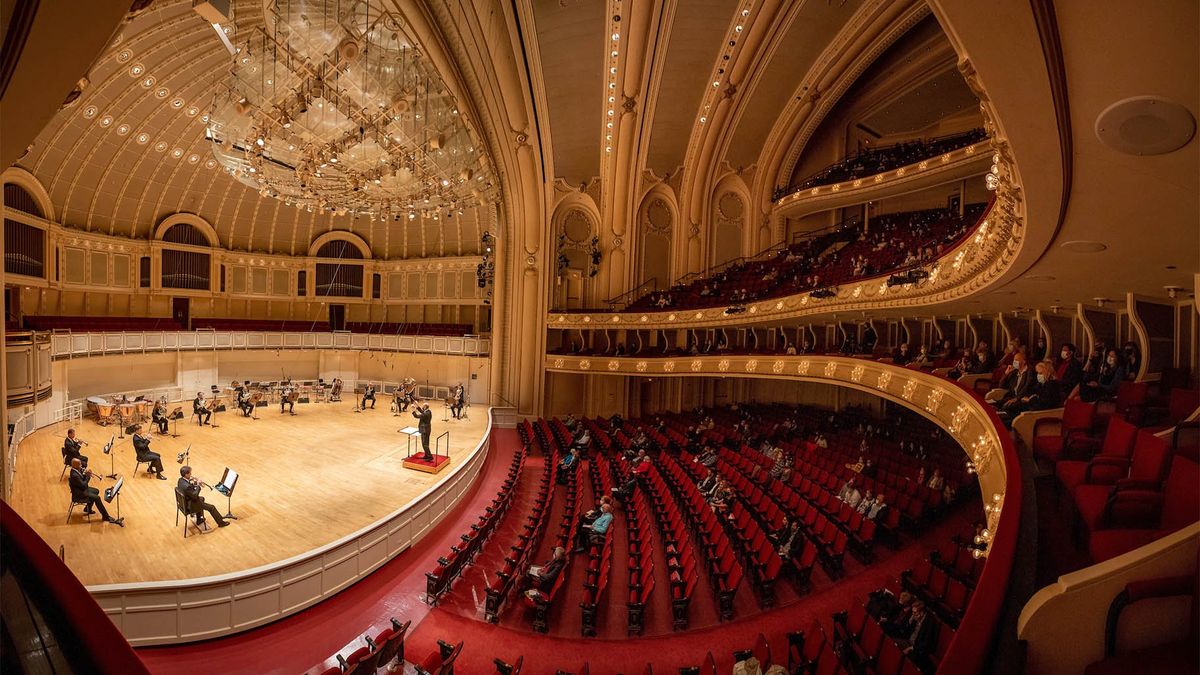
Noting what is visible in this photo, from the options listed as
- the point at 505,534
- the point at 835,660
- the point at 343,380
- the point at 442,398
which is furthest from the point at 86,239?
the point at 835,660

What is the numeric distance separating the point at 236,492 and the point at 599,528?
20.0 feet

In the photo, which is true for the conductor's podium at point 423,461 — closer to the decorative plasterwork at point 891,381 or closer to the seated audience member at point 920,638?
the decorative plasterwork at point 891,381

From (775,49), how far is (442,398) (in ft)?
51.0

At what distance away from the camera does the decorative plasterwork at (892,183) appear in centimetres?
1189

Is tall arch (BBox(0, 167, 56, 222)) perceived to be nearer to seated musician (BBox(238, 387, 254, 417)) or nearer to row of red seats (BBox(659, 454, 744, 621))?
seated musician (BBox(238, 387, 254, 417))

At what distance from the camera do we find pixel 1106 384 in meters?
4.86

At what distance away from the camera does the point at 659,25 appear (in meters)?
12.0

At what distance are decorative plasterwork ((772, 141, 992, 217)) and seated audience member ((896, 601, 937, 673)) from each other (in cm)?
1066

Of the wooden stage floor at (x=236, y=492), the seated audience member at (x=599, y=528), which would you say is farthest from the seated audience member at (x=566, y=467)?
the seated audience member at (x=599, y=528)

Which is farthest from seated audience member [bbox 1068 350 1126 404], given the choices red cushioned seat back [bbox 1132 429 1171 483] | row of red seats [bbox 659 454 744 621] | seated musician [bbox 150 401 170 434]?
seated musician [bbox 150 401 170 434]

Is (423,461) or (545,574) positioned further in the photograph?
(423,461)

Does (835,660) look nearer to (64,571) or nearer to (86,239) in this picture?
(64,571)

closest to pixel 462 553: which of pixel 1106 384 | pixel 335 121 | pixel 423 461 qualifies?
pixel 423 461

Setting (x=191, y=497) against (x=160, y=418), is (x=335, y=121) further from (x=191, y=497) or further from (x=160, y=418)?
(x=160, y=418)
